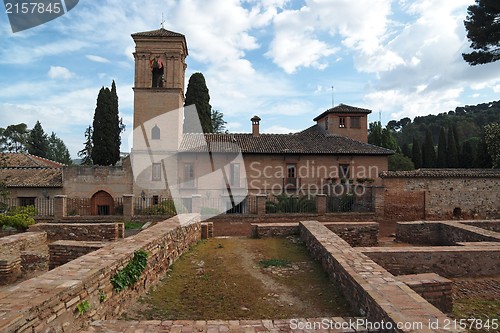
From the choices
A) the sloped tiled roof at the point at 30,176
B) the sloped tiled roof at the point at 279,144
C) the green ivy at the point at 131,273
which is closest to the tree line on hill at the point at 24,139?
the sloped tiled roof at the point at 30,176

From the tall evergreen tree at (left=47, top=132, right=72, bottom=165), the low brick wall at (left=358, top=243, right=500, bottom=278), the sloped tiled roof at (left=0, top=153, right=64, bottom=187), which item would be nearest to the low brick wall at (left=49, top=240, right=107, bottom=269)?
the low brick wall at (left=358, top=243, right=500, bottom=278)

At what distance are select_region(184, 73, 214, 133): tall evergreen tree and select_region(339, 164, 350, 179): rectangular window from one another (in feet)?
44.6

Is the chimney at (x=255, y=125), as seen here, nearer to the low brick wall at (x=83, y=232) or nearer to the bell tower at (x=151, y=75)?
the bell tower at (x=151, y=75)

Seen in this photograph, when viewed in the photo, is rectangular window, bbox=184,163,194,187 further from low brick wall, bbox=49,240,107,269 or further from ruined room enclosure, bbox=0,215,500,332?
low brick wall, bbox=49,240,107,269

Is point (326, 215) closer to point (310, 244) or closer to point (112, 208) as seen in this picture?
point (310, 244)

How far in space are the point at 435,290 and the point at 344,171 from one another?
1922 centimetres

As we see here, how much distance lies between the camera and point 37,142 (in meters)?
52.6

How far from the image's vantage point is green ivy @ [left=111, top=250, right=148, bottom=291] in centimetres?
503

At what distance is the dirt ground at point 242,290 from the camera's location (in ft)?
16.5

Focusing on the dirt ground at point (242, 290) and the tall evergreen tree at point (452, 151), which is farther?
the tall evergreen tree at point (452, 151)

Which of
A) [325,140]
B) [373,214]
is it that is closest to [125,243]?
[373,214]

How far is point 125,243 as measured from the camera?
6.48 m

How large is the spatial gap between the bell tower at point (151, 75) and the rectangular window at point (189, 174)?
11.3 feet

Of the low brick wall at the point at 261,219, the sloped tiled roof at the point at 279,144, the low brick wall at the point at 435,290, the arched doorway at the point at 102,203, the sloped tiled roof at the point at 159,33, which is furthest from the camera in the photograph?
the sloped tiled roof at the point at 279,144
